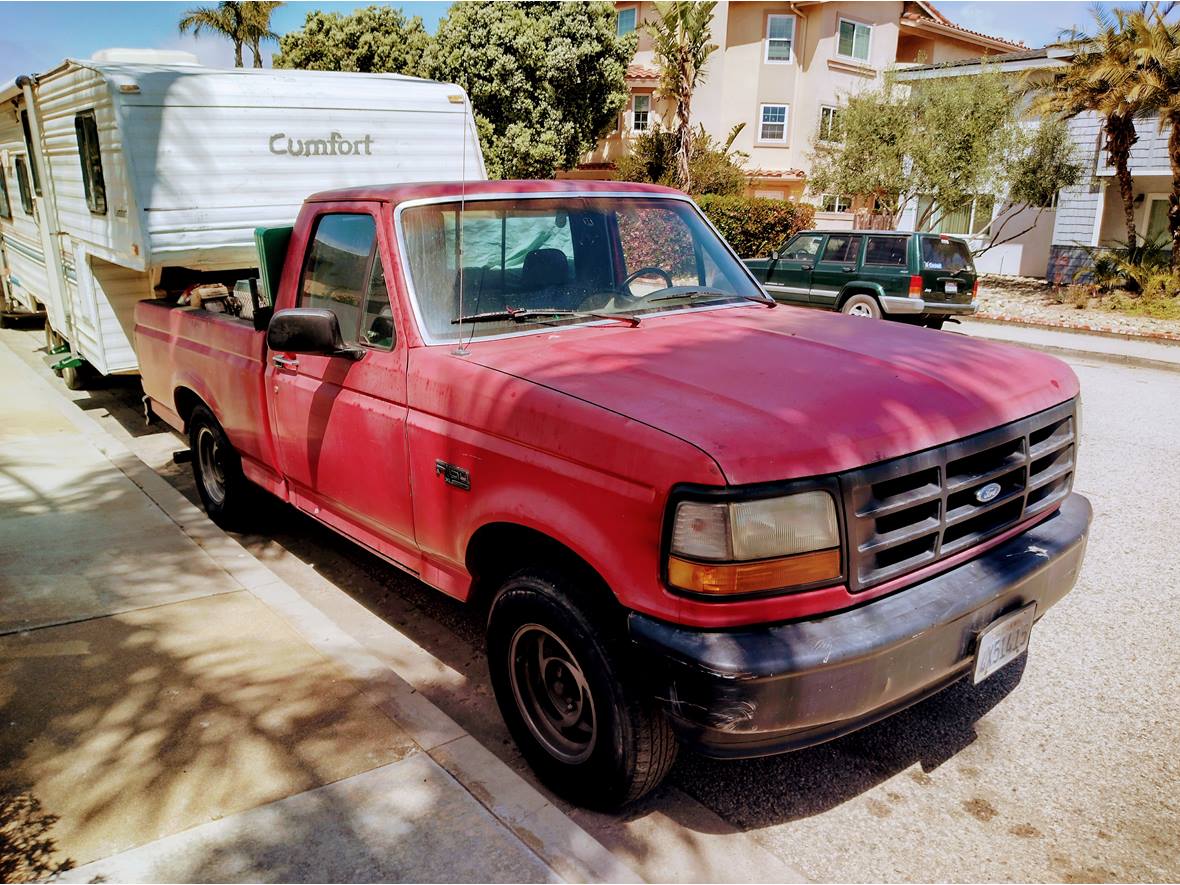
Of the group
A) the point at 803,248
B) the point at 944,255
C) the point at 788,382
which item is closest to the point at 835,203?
the point at 803,248

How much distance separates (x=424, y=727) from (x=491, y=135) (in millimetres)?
23450

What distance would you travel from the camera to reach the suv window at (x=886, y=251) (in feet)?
46.5

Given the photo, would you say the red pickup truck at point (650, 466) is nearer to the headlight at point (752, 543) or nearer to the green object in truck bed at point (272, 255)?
the headlight at point (752, 543)

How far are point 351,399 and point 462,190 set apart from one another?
3.34 ft

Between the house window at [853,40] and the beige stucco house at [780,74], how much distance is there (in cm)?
3

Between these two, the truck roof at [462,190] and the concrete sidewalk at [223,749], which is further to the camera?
the truck roof at [462,190]

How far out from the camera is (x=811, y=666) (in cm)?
240

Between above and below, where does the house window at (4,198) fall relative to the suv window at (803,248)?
above

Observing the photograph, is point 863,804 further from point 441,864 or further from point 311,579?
point 311,579

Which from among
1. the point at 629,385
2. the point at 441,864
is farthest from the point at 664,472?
the point at 441,864

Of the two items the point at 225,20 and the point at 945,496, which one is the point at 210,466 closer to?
the point at 945,496

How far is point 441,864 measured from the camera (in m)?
2.62

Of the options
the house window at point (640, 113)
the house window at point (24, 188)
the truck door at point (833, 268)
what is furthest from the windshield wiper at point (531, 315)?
the house window at point (640, 113)

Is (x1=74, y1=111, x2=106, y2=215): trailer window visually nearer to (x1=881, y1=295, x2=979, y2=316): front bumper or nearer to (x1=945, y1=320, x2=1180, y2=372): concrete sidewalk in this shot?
(x1=881, y1=295, x2=979, y2=316): front bumper
